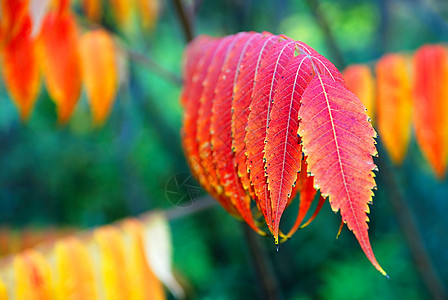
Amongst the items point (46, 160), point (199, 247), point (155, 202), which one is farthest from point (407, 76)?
point (46, 160)

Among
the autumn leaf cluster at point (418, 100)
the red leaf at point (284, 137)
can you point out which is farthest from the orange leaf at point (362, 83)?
the red leaf at point (284, 137)

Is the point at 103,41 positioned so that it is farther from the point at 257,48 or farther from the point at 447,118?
the point at 447,118

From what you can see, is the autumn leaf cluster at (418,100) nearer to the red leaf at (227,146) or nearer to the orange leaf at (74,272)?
the red leaf at (227,146)

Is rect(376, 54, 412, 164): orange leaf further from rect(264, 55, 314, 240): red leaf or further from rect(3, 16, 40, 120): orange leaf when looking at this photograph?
rect(3, 16, 40, 120): orange leaf

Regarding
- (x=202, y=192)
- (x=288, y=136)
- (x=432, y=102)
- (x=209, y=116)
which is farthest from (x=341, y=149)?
(x=202, y=192)

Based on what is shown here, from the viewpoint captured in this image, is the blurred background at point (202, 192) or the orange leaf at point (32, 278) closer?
the orange leaf at point (32, 278)

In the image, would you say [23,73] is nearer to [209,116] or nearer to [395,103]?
[209,116]
